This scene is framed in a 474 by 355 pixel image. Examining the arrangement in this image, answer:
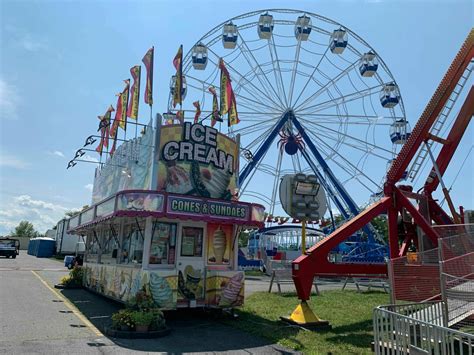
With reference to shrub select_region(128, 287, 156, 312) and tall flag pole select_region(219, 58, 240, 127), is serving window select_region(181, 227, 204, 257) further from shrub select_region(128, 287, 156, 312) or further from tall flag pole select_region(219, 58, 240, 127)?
tall flag pole select_region(219, 58, 240, 127)

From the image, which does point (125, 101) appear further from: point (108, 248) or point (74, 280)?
point (74, 280)

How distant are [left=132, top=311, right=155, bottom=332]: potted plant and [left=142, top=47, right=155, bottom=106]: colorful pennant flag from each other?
7328mm

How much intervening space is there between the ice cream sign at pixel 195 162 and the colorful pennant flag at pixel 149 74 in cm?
251

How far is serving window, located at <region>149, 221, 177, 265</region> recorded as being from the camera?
11312 mm

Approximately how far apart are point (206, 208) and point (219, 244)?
1620 millimetres

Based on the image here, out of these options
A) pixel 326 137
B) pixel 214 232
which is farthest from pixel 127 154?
pixel 326 137

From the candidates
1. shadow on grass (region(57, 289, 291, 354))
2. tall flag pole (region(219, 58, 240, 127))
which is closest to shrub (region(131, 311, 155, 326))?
shadow on grass (region(57, 289, 291, 354))

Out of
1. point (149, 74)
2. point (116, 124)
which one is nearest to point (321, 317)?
point (149, 74)

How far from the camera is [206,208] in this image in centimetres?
1132

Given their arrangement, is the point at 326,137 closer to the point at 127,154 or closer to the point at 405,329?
the point at 127,154

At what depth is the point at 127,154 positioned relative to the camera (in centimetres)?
1414

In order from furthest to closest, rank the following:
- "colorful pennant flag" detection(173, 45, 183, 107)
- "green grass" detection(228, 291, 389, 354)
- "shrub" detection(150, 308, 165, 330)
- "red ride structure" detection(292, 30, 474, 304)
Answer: "colorful pennant flag" detection(173, 45, 183, 107) < "red ride structure" detection(292, 30, 474, 304) < "shrub" detection(150, 308, 165, 330) < "green grass" detection(228, 291, 389, 354)

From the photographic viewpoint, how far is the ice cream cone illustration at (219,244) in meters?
12.3

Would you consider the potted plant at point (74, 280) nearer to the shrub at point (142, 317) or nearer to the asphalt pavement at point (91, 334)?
the asphalt pavement at point (91, 334)
